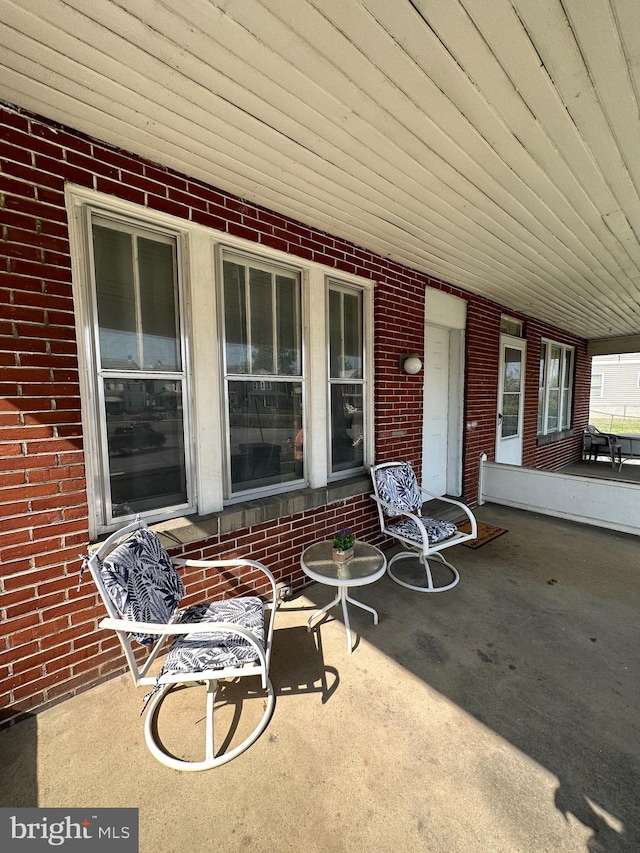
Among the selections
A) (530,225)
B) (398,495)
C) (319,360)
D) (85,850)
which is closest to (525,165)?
(530,225)

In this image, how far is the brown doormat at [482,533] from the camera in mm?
3900

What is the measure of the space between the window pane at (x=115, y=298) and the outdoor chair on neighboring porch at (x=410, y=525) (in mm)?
2274

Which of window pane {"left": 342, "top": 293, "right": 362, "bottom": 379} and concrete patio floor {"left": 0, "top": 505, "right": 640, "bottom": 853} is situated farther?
window pane {"left": 342, "top": 293, "right": 362, "bottom": 379}

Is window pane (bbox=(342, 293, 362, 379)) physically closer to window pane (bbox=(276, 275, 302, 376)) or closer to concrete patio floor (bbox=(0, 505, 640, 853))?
window pane (bbox=(276, 275, 302, 376))

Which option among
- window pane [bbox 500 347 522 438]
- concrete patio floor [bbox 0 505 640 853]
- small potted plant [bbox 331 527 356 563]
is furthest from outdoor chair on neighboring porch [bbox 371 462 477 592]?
window pane [bbox 500 347 522 438]

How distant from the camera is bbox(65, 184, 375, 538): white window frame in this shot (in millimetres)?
1979

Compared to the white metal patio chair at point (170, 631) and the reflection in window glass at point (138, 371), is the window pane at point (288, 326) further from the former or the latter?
the white metal patio chair at point (170, 631)

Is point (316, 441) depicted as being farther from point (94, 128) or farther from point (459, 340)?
point (459, 340)

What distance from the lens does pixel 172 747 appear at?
1676 millimetres

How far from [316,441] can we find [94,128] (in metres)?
2.38

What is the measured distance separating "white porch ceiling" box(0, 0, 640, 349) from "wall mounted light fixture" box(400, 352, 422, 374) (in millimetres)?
1339

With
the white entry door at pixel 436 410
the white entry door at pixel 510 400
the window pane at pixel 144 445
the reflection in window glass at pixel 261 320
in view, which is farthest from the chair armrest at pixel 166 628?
the white entry door at pixel 510 400

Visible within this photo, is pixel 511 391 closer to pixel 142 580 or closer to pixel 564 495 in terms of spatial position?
pixel 564 495

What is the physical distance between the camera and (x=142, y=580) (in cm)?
175
